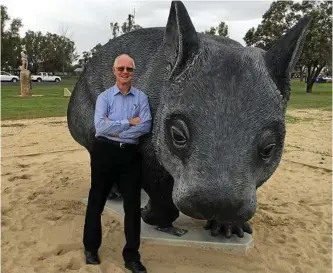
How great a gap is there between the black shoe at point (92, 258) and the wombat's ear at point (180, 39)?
6.17 feet

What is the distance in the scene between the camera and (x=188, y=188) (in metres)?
2.29

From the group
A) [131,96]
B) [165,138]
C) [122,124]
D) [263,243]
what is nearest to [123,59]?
[131,96]

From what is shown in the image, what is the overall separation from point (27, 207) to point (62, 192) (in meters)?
0.71

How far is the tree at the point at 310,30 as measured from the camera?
30594 millimetres

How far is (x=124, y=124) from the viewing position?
9.74 feet

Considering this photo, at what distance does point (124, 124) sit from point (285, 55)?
47.1 inches

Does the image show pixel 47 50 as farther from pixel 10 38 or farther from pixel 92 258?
pixel 92 258

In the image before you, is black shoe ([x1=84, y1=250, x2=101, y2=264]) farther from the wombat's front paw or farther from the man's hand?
the man's hand

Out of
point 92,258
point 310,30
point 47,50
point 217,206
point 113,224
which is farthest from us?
point 47,50

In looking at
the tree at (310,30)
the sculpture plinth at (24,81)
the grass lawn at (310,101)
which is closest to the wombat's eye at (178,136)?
the grass lawn at (310,101)

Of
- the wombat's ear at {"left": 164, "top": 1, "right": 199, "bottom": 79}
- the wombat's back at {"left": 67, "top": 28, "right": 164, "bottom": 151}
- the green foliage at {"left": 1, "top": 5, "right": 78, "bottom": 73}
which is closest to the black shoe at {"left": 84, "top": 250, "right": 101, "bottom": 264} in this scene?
the wombat's back at {"left": 67, "top": 28, "right": 164, "bottom": 151}

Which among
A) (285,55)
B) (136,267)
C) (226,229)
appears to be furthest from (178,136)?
(226,229)

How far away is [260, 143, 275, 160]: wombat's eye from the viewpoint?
238cm

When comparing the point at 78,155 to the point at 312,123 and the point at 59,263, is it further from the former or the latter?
the point at 312,123
